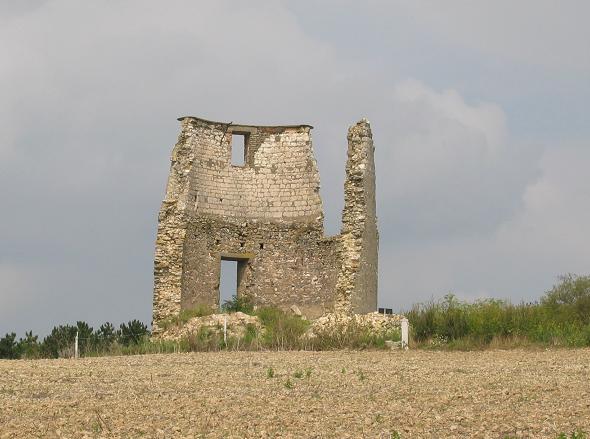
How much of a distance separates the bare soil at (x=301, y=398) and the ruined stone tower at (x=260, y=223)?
996 centimetres

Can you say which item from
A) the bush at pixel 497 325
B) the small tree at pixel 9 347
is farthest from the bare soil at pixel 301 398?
the small tree at pixel 9 347

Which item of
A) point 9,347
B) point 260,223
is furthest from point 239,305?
point 9,347

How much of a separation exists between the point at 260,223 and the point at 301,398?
17.1 meters

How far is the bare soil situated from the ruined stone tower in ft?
32.7

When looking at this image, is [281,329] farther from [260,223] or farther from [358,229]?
[260,223]

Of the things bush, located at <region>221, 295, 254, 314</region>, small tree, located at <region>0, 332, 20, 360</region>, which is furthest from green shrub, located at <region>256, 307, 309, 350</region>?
small tree, located at <region>0, 332, 20, 360</region>

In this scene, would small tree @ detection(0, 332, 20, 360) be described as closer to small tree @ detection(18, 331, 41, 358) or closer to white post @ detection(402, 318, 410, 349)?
small tree @ detection(18, 331, 41, 358)

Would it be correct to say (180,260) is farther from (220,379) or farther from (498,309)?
(220,379)

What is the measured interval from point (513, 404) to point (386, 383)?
2325mm

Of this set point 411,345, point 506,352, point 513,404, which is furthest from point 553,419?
point 411,345

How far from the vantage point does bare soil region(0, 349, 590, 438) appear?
30.3 ft

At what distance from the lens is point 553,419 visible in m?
9.47

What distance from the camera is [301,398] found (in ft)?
36.4

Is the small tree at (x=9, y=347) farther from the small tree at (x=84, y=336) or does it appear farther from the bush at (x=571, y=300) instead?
the bush at (x=571, y=300)
